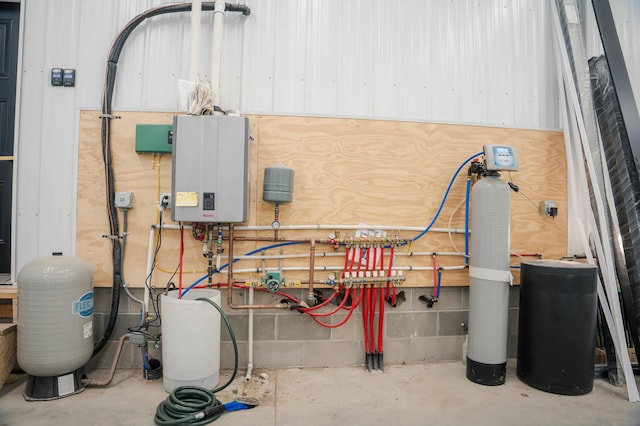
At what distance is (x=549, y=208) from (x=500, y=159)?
713 mm

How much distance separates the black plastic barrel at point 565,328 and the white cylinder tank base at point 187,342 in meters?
2.02

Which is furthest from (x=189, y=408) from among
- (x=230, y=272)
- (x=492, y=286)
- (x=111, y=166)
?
(x=492, y=286)

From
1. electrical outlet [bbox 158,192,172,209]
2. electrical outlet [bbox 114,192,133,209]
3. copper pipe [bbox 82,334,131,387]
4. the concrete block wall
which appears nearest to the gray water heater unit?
electrical outlet [bbox 158,192,172,209]

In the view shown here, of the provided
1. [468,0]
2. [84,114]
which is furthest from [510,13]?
[84,114]

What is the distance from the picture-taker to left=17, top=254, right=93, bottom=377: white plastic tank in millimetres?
1942

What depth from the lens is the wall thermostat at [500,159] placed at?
7.47 ft

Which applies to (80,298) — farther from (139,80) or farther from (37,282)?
(139,80)

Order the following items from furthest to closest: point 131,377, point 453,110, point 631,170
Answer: point 453,110 < point 631,170 < point 131,377

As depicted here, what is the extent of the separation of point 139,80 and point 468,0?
246 cm

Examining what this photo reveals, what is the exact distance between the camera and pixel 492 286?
2.28 m

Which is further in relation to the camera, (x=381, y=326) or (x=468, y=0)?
(x=468, y=0)

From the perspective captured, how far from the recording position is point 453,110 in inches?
104

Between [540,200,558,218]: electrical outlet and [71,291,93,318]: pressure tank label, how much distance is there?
312cm

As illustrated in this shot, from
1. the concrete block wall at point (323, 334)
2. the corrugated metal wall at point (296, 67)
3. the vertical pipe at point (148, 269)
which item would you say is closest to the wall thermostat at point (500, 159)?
the corrugated metal wall at point (296, 67)
